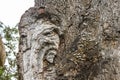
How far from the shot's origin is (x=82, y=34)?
2145mm

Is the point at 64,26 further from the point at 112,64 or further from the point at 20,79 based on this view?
the point at 112,64

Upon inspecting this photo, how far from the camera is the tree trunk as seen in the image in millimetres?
1990

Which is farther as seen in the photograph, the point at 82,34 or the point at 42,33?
the point at 42,33

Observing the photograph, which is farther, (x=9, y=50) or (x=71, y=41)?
(x=9, y=50)

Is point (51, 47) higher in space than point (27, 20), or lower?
lower

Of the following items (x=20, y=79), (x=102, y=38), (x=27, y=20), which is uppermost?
(x=27, y=20)

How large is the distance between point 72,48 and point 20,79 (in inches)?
27.7

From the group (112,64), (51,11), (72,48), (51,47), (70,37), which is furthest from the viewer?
(51,11)

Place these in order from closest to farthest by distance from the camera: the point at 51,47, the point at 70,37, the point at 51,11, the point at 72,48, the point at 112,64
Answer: the point at 112,64 < the point at 72,48 < the point at 70,37 < the point at 51,47 < the point at 51,11

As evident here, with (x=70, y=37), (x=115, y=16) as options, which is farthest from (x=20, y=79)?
(x=115, y=16)

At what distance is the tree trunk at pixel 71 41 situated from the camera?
1990 mm

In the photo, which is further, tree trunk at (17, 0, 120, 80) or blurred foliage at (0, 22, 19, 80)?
blurred foliage at (0, 22, 19, 80)

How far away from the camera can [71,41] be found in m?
2.32

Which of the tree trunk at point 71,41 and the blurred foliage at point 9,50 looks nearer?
the tree trunk at point 71,41
